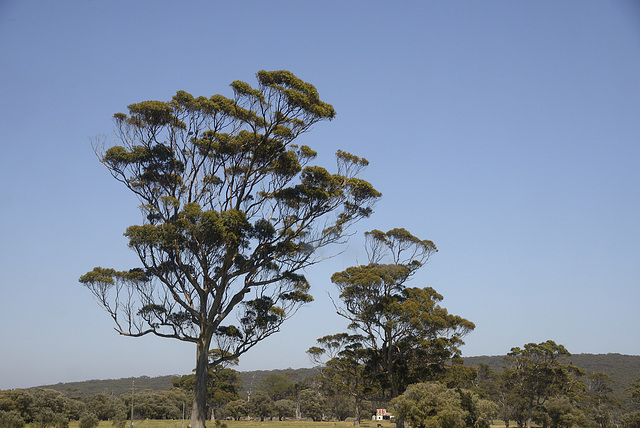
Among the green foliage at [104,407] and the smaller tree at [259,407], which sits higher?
the green foliage at [104,407]

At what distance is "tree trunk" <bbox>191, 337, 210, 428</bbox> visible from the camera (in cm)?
2426

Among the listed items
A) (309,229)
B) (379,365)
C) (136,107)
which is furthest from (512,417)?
(136,107)

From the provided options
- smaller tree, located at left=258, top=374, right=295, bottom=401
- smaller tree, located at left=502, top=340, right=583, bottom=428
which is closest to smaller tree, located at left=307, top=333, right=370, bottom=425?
smaller tree, located at left=502, top=340, right=583, bottom=428

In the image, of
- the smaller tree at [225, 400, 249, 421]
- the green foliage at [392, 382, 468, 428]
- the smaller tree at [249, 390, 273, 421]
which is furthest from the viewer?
the smaller tree at [249, 390, 273, 421]

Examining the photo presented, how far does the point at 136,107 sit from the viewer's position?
25.2m

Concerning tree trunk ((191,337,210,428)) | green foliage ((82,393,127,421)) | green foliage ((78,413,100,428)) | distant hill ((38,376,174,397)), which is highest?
tree trunk ((191,337,210,428))

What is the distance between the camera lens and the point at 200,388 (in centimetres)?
2483

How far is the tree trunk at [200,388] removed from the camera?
79.6 feet

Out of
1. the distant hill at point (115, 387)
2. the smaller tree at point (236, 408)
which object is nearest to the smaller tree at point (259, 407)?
the smaller tree at point (236, 408)

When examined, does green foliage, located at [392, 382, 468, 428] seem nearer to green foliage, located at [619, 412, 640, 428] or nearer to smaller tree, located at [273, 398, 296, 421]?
green foliage, located at [619, 412, 640, 428]

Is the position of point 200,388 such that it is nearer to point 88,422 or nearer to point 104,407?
point 88,422

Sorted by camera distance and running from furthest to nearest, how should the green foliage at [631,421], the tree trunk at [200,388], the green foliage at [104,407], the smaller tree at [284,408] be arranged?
the smaller tree at [284,408], the green foliage at [104,407], the green foliage at [631,421], the tree trunk at [200,388]

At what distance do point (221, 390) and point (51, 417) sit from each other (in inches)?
1530

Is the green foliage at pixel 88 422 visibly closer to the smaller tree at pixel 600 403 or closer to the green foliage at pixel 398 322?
the green foliage at pixel 398 322
